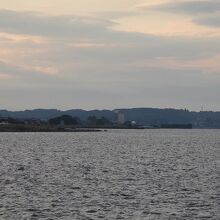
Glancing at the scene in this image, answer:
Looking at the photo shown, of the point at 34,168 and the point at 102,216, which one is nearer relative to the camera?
the point at 102,216

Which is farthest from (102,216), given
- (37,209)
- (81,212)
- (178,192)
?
(178,192)

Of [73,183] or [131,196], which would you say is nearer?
[131,196]

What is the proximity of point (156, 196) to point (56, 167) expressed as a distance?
32475 mm

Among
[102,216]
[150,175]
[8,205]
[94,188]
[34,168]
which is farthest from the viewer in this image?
[34,168]

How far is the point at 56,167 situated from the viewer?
8069 cm

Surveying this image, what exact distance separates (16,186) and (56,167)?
24.4m

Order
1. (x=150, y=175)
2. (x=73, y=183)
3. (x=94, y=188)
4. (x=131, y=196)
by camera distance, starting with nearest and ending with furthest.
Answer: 1. (x=131, y=196)
2. (x=94, y=188)
3. (x=73, y=183)
4. (x=150, y=175)

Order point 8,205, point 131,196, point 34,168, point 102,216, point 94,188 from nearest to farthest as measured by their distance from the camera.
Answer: point 102,216, point 8,205, point 131,196, point 94,188, point 34,168

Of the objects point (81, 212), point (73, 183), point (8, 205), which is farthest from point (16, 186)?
point (81, 212)

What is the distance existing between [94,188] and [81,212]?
13668 millimetres

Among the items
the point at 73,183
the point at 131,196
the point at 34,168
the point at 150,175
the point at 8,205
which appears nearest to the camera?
the point at 8,205

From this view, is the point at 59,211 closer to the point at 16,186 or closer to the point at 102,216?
the point at 102,216

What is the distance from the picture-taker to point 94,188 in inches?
2190

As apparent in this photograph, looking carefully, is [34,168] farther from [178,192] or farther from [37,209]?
[37,209]
